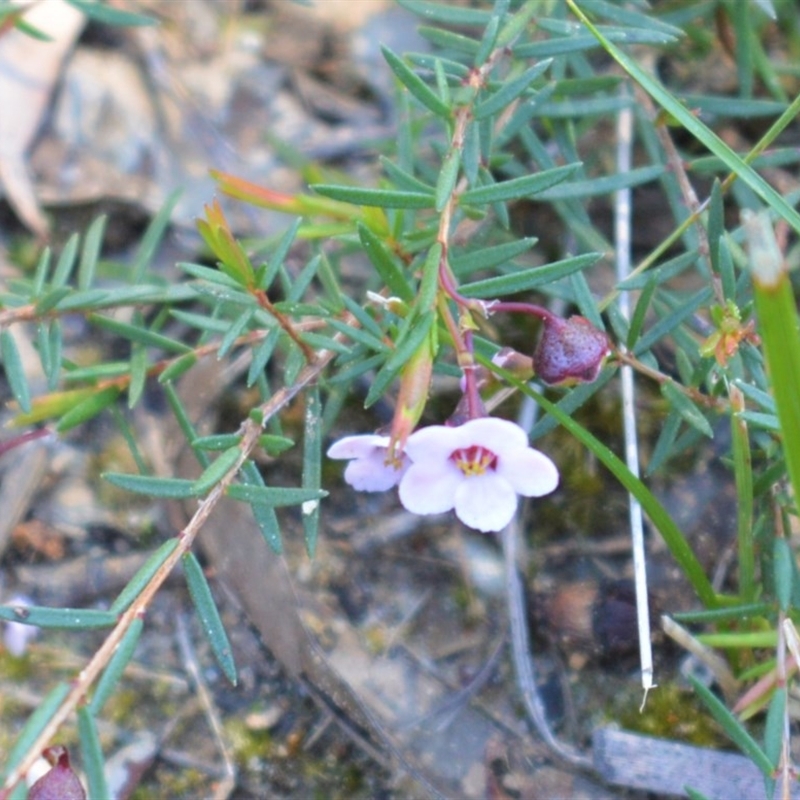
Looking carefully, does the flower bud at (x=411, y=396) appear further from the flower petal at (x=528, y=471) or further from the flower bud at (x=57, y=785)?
the flower bud at (x=57, y=785)

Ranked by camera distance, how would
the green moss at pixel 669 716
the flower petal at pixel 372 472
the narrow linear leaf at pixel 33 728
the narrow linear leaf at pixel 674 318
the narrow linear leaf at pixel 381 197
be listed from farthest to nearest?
the green moss at pixel 669 716
the narrow linear leaf at pixel 674 318
the narrow linear leaf at pixel 381 197
the flower petal at pixel 372 472
the narrow linear leaf at pixel 33 728

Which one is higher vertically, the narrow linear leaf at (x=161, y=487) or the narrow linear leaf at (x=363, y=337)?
the narrow linear leaf at (x=363, y=337)

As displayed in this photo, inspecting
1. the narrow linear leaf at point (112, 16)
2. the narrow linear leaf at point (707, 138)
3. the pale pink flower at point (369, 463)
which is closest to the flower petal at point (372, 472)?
the pale pink flower at point (369, 463)

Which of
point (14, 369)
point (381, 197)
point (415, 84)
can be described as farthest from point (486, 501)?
point (14, 369)

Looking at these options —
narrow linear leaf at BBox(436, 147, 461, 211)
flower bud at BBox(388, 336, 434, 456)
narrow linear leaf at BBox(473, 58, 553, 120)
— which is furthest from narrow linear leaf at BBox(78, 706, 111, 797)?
narrow linear leaf at BBox(473, 58, 553, 120)

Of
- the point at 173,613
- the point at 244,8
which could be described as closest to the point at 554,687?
the point at 173,613

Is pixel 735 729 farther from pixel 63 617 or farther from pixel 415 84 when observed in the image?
pixel 415 84

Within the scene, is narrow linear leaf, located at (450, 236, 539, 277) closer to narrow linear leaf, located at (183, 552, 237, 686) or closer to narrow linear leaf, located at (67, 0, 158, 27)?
narrow linear leaf, located at (183, 552, 237, 686)
